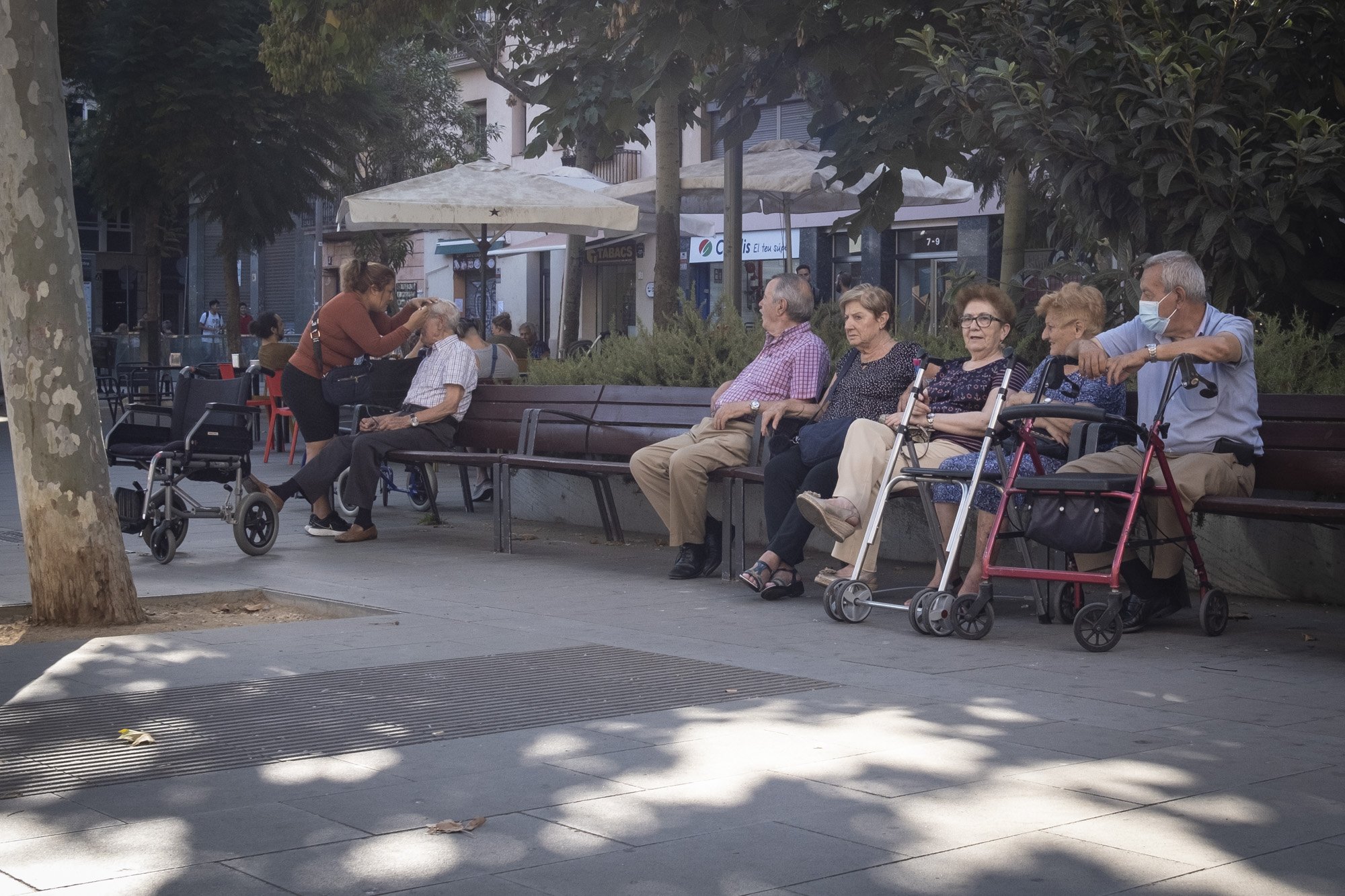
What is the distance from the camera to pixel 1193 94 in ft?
28.8

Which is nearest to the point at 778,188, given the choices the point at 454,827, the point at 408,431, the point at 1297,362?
the point at 408,431

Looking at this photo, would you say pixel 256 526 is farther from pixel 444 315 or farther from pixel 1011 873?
pixel 1011 873

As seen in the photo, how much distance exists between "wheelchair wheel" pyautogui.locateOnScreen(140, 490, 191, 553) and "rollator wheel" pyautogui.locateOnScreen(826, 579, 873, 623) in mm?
4123

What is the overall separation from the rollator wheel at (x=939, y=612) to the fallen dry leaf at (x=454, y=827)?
3233 mm

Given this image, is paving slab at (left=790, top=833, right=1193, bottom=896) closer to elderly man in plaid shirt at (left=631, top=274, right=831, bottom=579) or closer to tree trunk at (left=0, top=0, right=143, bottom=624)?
tree trunk at (left=0, top=0, right=143, bottom=624)

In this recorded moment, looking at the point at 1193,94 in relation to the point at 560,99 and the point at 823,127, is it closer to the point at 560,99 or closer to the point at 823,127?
the point at 823,127

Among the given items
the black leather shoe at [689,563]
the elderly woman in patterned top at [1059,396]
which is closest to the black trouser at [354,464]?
the black leather shoe at [689,563]

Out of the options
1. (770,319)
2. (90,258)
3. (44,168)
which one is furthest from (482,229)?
(90,258)

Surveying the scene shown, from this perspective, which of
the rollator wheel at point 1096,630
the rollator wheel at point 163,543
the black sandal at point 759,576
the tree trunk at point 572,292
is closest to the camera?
the rollator wheel at point 1096,630

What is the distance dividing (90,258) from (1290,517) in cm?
5485

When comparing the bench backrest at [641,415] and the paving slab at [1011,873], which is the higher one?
the bench backrest at [641,415]

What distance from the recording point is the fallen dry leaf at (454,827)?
3.91 m

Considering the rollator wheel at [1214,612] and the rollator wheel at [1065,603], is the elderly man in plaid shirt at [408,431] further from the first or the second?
the rollator wheel at [1214,612]

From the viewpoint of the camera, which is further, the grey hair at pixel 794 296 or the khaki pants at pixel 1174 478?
the grey hair at pixel 794 296
